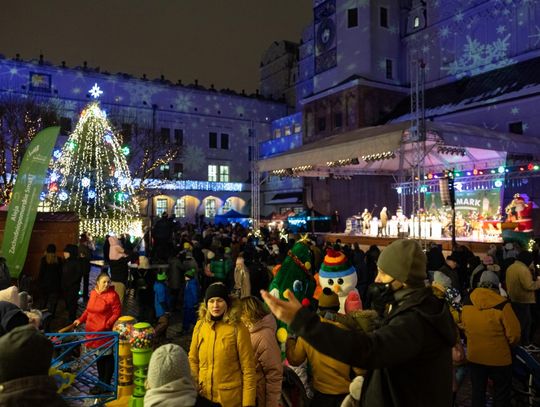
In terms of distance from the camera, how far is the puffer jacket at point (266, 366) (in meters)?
3.62

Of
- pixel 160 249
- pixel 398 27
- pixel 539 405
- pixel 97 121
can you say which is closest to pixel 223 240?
pixel 160 249

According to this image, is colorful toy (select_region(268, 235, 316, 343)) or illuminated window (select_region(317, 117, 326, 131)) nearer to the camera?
colorful toy (select_region(268, 235, 316, 343))

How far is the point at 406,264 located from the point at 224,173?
134ft

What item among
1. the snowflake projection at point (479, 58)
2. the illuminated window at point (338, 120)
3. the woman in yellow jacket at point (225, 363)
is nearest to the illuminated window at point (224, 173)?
the illuminated window at point (338, 120)

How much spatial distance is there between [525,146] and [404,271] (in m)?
19.2

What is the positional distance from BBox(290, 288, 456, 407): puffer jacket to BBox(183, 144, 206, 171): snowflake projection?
3892 cm

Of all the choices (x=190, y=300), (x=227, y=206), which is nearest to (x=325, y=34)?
(x=227, y=206)

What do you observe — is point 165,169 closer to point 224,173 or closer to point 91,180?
point 224,173

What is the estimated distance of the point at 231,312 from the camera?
3.58 metres

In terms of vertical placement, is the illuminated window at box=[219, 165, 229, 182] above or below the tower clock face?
below

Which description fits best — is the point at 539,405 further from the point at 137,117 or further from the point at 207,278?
the point at 137,117

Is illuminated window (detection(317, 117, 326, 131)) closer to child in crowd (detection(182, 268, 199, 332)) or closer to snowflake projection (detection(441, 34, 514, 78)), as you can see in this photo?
snowflake projection (detection(441, 34, 514, 78))

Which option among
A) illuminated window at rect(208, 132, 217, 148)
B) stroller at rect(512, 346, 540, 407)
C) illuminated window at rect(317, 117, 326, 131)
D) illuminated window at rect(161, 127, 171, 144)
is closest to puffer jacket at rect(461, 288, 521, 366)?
stroller at rect(512, 346, 540, 407)

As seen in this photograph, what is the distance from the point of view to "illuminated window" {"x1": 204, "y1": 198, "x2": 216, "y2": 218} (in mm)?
42156
